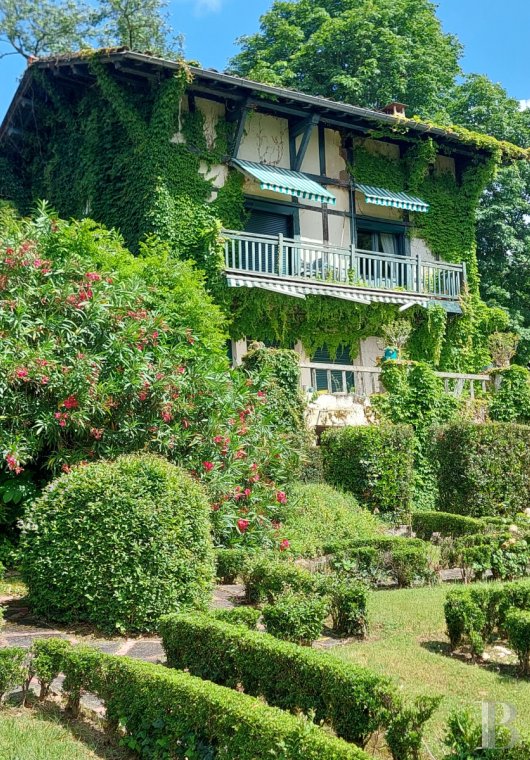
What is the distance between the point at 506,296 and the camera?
27406 mm

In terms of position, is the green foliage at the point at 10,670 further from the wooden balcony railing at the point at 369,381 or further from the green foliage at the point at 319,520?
the wooden balcony railing at the point at 369,381

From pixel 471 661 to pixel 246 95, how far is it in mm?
15288

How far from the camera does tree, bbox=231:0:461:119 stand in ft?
92.3

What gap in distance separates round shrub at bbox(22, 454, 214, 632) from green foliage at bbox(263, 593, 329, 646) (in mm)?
1020

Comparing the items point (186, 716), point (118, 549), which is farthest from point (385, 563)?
point (186, 716)

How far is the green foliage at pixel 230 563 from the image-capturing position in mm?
9211

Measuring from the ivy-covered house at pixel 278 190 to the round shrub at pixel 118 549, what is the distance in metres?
8.97

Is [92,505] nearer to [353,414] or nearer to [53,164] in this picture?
[353,414]

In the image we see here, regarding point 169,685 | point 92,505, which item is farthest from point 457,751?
point 92,505

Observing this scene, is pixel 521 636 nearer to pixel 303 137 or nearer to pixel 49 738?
pixel 49 738

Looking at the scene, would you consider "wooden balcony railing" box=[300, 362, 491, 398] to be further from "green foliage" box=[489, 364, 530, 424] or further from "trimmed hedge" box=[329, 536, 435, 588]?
"trimmed hedge" box=[329, 536, 435, 588]

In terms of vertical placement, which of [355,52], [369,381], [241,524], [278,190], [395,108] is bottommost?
[241,524]

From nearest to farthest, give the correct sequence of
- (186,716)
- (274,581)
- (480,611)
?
1. (186,716)
2. (480,611)
3. (274,581)

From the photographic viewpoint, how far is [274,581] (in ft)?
25.9
